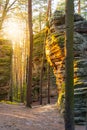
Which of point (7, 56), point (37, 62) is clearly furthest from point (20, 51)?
point (7, 56)

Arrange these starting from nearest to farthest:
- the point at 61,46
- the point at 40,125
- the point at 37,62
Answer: the point at 40,125
the point at 61,46
the point at 37,62

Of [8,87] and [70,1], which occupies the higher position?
[70,1]

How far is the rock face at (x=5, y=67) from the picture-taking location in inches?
969

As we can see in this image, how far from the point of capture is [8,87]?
2508 centimetres

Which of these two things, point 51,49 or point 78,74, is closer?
point 78,74

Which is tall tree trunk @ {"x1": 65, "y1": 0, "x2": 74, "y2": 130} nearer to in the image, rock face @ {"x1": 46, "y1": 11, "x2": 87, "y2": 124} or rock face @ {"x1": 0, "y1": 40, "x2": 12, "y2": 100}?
rock face @ {"x1": 46, "y1": 11, "x2": 87, "y2": 124}

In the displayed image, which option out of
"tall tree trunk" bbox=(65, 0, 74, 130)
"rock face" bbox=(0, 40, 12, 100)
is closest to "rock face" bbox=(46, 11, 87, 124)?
"tall tree trunk" bbox=(65, 0, 74, 130)

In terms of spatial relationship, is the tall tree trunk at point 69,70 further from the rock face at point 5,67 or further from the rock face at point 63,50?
the rock face at point 5,67

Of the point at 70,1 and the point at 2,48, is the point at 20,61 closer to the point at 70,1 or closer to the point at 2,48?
the point at 2,48

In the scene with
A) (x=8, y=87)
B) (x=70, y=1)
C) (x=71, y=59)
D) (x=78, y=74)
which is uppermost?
(x=70, y=1)

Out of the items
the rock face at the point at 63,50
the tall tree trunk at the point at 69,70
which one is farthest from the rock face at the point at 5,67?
the tall tree trunk at the point at 69,70

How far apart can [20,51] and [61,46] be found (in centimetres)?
2882

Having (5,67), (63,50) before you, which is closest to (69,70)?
(63,50)

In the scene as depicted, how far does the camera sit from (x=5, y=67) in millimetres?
25203
